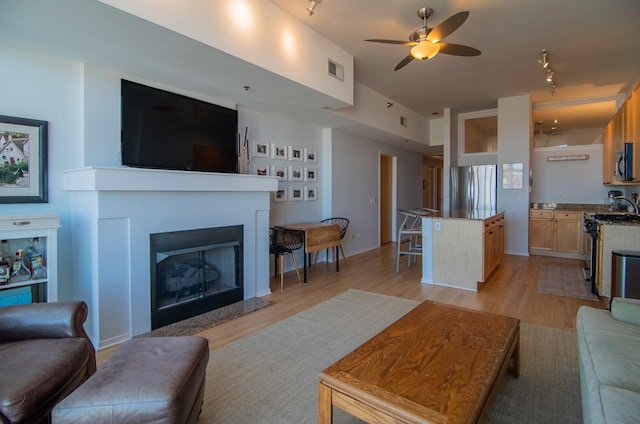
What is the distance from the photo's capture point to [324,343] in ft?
8.93

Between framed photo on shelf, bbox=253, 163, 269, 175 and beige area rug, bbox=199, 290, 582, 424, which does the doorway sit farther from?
beige area rug, bbox=199, 290, 582, 424

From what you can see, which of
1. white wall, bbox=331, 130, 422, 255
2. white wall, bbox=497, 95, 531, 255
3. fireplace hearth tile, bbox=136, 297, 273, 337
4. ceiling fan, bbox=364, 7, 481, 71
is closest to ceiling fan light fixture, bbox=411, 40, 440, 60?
ceiling fan, bbox=364, 7, 481, 71

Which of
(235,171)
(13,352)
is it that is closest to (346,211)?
(235,171)

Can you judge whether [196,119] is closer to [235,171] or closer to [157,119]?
[157,119]

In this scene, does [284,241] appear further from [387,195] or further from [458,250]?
[387,195]

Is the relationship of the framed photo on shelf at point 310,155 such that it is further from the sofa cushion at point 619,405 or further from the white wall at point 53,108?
the sofa cushion at point 619,405

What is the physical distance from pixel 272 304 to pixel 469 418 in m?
2.76

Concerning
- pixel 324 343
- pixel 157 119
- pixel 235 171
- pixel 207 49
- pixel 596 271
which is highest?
pixel 207 49

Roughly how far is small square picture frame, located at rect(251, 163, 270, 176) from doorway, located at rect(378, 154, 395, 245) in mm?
3808

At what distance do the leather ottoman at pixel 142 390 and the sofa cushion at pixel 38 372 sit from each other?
0.50 feet

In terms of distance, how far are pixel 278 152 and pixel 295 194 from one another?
29.0 inches

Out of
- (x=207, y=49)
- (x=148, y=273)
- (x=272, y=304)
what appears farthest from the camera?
(x=272, y=304)

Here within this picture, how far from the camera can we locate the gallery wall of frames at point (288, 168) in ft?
15.4

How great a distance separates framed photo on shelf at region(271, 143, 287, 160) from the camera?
4.86 metres
